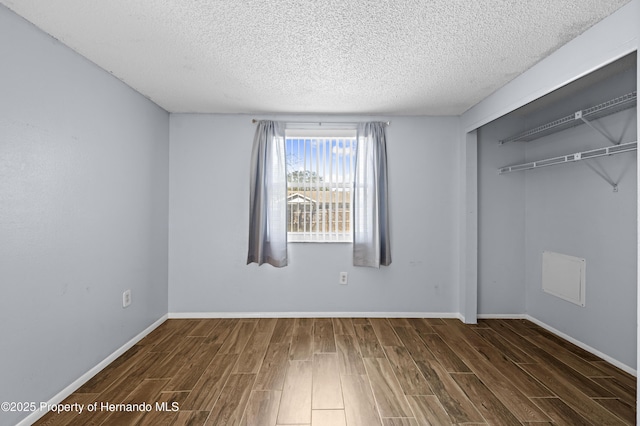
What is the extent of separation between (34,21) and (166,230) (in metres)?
2.09

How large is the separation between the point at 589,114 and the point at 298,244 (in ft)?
9.26

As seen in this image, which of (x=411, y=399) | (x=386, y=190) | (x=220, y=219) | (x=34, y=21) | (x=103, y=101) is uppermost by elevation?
(x=34, y=21)

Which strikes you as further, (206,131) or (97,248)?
(206,131)

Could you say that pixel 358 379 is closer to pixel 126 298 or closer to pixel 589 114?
pixel 126 298

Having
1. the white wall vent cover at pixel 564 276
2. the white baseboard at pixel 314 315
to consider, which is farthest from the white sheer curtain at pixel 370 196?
the white wall vent cover at pixel 564 276

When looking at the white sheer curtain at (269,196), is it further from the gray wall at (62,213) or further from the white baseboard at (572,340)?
the white baseboard at (572,340)

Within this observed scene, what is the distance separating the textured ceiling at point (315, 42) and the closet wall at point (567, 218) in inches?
29.2

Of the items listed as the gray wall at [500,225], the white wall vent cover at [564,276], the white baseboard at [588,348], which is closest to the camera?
the white baseboard at [588,348]

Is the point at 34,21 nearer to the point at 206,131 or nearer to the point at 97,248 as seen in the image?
the point at 97,248

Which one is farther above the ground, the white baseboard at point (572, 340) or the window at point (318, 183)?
the window at point (318, 183)

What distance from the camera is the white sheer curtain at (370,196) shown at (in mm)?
3375

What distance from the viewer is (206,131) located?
11.2 feet

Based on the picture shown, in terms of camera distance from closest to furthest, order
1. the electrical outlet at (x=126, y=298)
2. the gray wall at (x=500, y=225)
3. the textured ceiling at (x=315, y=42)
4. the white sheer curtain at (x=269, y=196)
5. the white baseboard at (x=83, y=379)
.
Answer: the textured ceiling at (x=315, y=42), the white baseboard at (x=83, y=379), the electrical outlet at (x=126, y=298), the white sheer curtain at (x=269, y=196), the gray wall at (x=500, y=225)

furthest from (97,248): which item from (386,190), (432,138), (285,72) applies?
(432,138)
